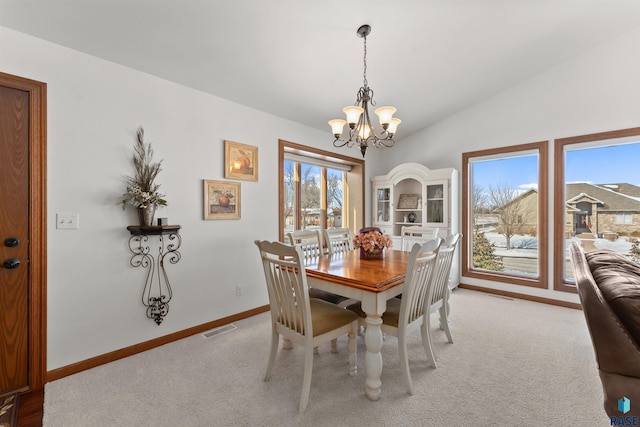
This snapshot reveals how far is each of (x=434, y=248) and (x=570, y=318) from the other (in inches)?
96.9

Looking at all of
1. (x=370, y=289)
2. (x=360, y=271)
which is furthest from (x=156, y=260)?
(x=370, y=289)

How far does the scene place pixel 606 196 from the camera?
131 inches

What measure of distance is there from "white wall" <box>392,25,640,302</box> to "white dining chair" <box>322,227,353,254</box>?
2.19 metres

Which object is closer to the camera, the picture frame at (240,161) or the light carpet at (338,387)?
the light carpet at (338,387)

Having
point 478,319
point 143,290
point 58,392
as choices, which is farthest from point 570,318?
point 58,392

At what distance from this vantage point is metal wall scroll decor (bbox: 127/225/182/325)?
235cm

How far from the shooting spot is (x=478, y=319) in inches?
119

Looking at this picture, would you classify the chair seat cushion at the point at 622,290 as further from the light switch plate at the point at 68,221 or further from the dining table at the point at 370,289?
the light switch plate at the point at 68,221

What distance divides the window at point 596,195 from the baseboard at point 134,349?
3.98 metres

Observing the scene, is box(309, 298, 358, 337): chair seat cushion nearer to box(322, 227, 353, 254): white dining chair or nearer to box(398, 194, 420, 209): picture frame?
box(322, 227, 353, 254): white dining chair

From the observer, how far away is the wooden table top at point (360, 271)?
1785mm

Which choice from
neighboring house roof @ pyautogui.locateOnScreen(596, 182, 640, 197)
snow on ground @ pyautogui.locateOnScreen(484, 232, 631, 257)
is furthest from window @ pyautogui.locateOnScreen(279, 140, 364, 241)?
neighboring house roof @ pyautogui.locateOnScreen(596, 182, 640, 197)

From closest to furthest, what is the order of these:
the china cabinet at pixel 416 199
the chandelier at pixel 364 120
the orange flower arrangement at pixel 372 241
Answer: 1. the chandelier at pixel 364 120
2. the orange flower arrangement at pixel 372 241
3. the china cabinet at pixel 416 199

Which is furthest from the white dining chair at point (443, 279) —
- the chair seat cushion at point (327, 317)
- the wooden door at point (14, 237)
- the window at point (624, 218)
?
the wooden door at point (14, 237)
